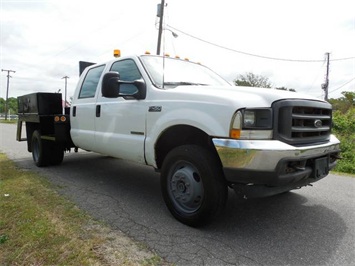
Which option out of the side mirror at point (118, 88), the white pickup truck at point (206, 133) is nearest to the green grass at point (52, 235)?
the white pickup truck at point (206, 133)

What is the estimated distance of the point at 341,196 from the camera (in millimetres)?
4680

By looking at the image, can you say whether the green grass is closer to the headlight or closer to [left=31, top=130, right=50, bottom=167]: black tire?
the headlight

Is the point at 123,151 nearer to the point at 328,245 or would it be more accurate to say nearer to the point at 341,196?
the point at 328,245

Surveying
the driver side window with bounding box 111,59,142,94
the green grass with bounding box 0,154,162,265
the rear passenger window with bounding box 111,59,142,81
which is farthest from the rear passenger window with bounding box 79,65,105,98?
the green grass with bounding box 0,154,162,265

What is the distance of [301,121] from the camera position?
10.1 ft

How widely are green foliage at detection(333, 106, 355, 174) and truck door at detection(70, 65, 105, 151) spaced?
248 inches

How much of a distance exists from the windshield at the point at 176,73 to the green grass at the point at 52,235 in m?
1.88

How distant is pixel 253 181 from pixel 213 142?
522 millimetres

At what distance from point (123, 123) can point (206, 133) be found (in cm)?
151

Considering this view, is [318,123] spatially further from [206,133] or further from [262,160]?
[206,133]

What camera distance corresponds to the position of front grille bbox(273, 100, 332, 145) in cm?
287

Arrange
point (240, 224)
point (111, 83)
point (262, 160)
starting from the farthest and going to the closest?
point (111, 83), point (240, 224), point (262, 160)

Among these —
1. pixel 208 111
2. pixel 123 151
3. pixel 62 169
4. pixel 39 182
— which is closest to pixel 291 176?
pixel 208 111

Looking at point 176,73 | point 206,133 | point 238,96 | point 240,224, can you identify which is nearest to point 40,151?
point 176,73
